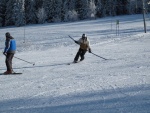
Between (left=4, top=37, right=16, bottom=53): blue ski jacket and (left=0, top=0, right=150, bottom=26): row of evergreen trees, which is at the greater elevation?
(left=0, top=0, right=150, bottom=26): row of evergreen trees

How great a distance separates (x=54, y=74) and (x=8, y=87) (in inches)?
96.6

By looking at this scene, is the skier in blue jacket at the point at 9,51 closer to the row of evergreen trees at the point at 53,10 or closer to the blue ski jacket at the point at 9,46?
the blue ski jacket at the point at 9,46

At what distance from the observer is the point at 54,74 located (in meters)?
10.7

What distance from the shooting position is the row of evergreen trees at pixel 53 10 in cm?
7550

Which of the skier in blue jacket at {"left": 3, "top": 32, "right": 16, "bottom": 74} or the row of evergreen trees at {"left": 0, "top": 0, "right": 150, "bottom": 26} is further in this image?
the row of evergreen trees at {"left": 0, "top": 0, "right": 150, "bottom": 26}

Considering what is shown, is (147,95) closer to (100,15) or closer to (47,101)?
(47,101)

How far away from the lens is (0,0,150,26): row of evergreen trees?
248 ft

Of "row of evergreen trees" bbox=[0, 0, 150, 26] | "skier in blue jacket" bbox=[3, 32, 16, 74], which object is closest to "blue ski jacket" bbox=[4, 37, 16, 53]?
"skier in blue jacket" bbox=[3, 32, 16, 74]

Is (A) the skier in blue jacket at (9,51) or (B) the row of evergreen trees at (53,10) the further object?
(B) the row of evergreen trees at (53,10)

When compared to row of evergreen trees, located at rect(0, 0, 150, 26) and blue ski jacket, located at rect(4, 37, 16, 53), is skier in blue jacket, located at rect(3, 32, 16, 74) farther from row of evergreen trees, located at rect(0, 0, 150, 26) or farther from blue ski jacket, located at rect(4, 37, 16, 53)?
row of evergreen trees, located at rect(0, 0, 150, 26)

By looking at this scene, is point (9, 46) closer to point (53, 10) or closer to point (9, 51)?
point (9, 51)

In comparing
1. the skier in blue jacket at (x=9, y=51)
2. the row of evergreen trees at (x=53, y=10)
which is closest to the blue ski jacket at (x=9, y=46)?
the skier in blue jacket at (x=9, y=51)

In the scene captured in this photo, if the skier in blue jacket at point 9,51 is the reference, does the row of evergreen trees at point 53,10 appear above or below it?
above

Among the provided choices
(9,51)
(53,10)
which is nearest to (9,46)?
(9,51)
